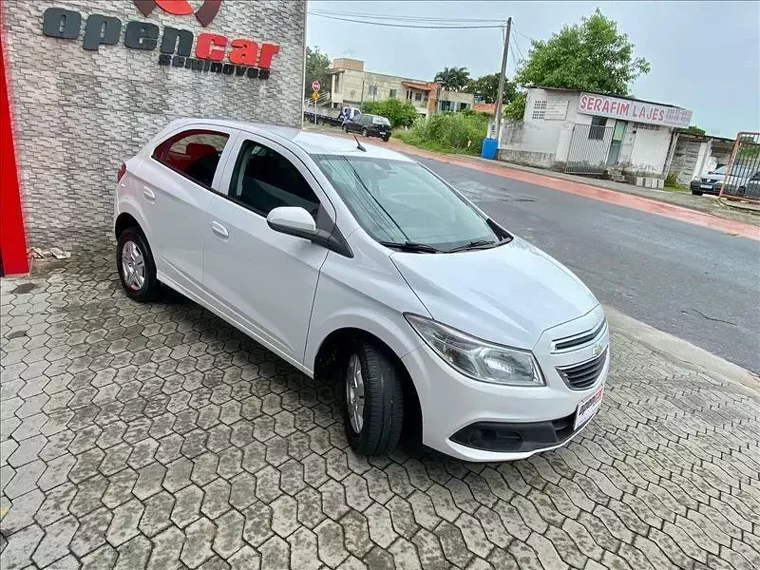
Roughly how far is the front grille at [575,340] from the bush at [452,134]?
27.5 metres

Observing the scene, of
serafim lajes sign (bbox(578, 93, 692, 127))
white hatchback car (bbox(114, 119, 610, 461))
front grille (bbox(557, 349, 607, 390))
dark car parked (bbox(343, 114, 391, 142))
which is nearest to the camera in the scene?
white hatchback car (bbox(114, 119, 610, 461))

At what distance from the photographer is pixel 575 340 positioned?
2.49 meters

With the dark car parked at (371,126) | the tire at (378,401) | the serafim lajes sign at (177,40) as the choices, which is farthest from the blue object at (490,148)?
the tire at (378,401)

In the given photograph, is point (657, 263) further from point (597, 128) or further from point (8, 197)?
point (597, 128)

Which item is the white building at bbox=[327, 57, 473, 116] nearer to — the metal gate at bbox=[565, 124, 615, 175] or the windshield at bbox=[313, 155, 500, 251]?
the metal gate at bbox=[565, 124, 615, 175]

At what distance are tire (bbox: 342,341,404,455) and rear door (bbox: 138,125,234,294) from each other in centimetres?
160

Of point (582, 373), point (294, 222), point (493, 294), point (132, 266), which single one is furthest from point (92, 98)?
point (582, 373)

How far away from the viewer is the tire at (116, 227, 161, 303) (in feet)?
13.3

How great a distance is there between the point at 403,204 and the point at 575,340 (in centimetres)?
132

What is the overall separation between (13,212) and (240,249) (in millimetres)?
2976

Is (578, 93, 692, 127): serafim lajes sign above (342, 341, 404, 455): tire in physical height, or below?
above

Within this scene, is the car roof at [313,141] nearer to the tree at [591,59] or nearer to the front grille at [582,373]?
the front grille at [582,373]

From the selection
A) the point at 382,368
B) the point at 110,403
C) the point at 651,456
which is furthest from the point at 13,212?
the point at 651,456

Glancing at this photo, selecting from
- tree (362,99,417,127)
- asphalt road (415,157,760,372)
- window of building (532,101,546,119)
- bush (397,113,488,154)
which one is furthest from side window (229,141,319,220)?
tree (362,99,417,127)
